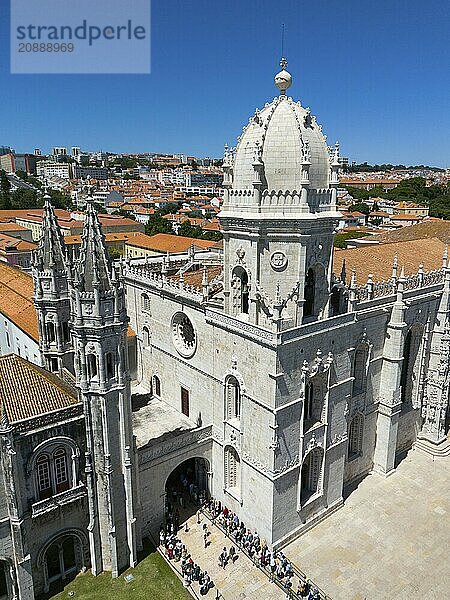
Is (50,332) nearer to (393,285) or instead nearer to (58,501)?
(58,501)

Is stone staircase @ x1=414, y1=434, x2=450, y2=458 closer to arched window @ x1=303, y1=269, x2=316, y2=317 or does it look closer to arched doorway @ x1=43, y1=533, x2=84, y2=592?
arched window @ x1=303, y1=269, x2=316, y2=317

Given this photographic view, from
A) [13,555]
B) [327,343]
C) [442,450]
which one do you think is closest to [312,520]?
[327,343]

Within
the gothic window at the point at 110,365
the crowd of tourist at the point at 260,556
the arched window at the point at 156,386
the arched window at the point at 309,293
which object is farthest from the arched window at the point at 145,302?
the crowd of tourist at the point at 260,556

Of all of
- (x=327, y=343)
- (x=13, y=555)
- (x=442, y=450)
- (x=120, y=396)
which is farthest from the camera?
(x=442, y=450)

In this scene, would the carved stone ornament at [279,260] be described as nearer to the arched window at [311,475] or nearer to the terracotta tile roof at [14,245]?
the arched window at [311,475]

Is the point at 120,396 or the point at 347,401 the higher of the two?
the point at 120,396

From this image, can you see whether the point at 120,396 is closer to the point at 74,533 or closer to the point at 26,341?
the point at 74,533
